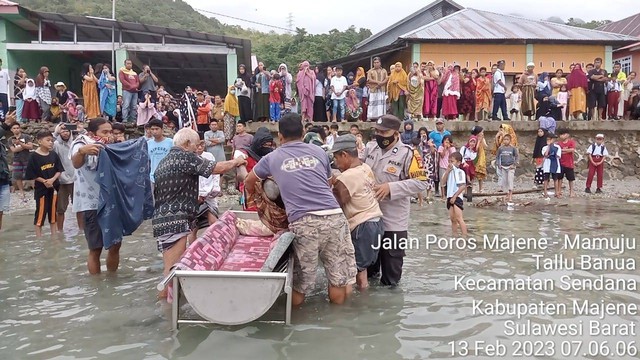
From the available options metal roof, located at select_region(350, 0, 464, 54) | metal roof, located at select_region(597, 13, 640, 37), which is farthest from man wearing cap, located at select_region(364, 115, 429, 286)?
metal roof, located at select_region(597, 13, 640, 37)

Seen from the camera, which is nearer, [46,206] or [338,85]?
[46,206]

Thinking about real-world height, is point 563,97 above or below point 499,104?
above

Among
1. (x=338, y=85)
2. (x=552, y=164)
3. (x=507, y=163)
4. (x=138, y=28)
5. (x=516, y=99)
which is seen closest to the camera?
(x=507, y=163)

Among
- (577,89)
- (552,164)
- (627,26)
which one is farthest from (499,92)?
(627,26)

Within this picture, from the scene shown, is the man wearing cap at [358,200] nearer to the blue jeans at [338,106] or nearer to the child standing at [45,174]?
the child standing at [45,174]

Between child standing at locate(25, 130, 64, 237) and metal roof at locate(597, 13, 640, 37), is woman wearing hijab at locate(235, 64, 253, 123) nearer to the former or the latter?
child standing at locate(25, 130, 64, 237)

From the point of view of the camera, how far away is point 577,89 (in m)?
16.6

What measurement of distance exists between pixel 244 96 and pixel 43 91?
5898 millimetres

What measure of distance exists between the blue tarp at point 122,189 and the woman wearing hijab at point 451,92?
11.2 metres

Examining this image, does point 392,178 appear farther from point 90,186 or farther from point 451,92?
point 451,92

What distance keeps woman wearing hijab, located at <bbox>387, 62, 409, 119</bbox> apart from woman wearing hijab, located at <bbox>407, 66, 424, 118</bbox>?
178mm

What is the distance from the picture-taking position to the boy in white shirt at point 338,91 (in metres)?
16.0

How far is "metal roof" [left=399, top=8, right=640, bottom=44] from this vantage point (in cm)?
2031

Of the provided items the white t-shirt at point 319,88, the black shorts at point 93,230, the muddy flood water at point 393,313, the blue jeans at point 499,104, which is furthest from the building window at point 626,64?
the black shorts at point 93,230
